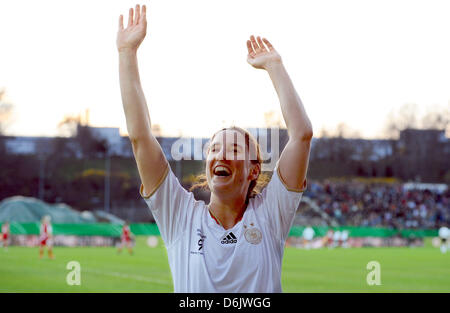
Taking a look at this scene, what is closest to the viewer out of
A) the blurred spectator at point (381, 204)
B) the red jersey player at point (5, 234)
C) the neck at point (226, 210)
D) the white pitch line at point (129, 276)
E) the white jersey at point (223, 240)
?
the white jersey at point (223, 240)

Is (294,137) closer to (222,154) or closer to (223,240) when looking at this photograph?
(222,154)

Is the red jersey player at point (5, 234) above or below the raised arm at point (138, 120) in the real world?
below

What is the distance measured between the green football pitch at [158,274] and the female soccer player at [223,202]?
11.6 metres

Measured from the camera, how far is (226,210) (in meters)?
3.53

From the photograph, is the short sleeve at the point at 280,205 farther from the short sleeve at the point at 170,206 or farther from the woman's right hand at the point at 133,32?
the woman's right hand at the point at 133,32

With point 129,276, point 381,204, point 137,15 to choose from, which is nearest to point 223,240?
point 137,15

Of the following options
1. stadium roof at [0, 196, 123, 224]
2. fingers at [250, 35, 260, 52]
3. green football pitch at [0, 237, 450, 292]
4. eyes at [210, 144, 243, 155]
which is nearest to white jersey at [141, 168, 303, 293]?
eyes at [210, 144, 243, 155]

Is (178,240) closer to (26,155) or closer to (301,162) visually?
(301,162)

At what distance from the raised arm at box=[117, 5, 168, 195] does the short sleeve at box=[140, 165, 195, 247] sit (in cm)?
4

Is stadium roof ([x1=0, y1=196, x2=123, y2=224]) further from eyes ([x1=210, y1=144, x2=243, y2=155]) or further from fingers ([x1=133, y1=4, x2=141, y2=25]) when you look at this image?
eyes ([x1=210, y1=144, x2=243, y2=155])

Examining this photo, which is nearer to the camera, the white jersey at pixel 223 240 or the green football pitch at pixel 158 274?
the white jersey at pixel 223 240

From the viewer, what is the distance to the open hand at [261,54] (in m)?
3.64

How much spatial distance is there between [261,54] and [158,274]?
15.6 metres

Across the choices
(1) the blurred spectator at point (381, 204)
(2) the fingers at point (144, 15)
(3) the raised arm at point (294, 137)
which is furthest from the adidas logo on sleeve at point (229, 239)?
(1) the blurred spectator at point (381, 204)
